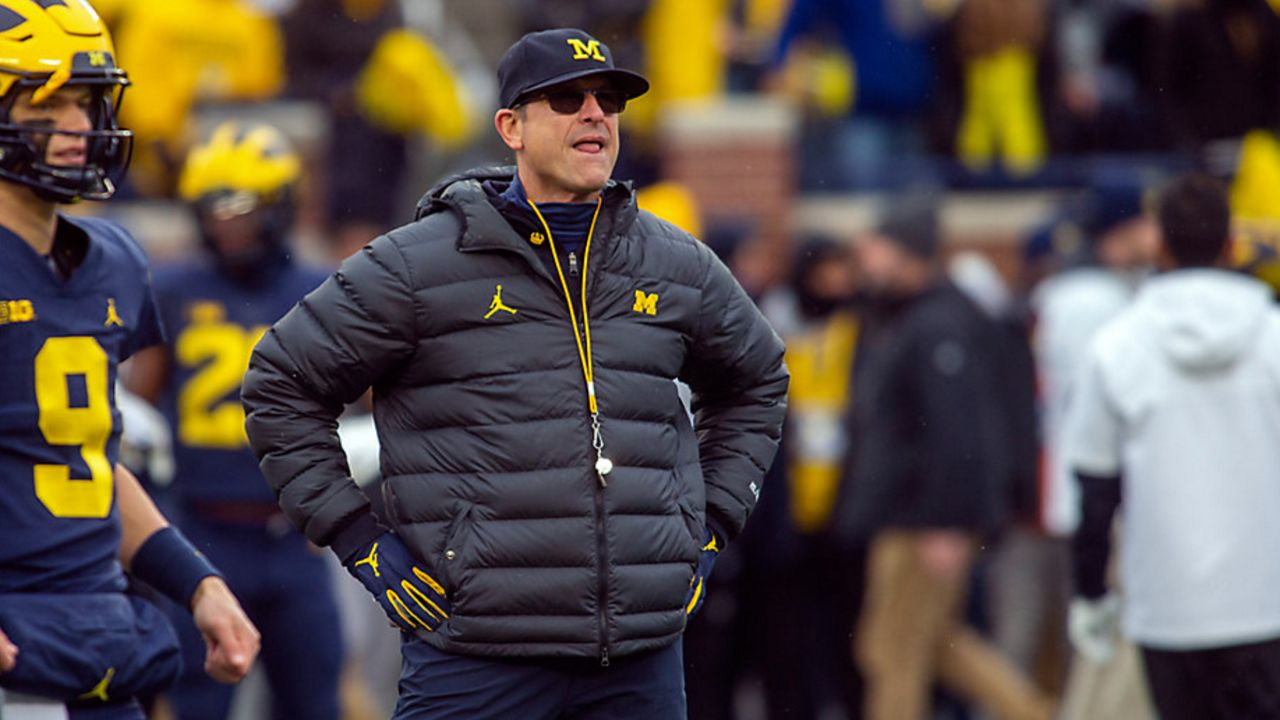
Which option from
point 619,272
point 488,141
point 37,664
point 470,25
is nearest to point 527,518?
point 619,272

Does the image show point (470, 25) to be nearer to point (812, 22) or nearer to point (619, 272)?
point (812, 22)

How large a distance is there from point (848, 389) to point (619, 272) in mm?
5305

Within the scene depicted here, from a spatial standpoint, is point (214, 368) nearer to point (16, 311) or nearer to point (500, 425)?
point (16, 311)

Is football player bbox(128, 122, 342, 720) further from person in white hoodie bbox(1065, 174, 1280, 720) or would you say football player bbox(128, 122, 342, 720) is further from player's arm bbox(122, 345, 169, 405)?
person in white hoodie bbox(1065, 174, 1280, 720)

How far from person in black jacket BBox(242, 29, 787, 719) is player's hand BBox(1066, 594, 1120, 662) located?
2.40 metres

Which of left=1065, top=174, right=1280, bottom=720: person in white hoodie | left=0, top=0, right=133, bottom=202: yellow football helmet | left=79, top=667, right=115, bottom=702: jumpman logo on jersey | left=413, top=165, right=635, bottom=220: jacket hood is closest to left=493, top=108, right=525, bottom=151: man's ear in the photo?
left=413, top=165, right=635, bottom=220: jacket hood

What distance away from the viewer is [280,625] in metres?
8.42

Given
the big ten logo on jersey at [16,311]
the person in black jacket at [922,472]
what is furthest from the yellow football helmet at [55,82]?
the person in black jacket at [922,472]

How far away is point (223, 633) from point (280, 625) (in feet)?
9.55

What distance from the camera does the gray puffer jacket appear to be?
16.5 ft

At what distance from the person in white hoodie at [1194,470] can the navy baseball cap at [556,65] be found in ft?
8.14

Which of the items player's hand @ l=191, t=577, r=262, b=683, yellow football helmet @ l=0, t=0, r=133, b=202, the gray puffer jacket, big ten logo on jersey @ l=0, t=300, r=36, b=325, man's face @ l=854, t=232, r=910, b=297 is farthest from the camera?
man's face @ l=854, t=232, r=910, b=297

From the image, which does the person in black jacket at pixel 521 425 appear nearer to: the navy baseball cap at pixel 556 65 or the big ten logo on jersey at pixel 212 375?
the navy baseball cap at pixel 556 65

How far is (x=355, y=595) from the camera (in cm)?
1028
